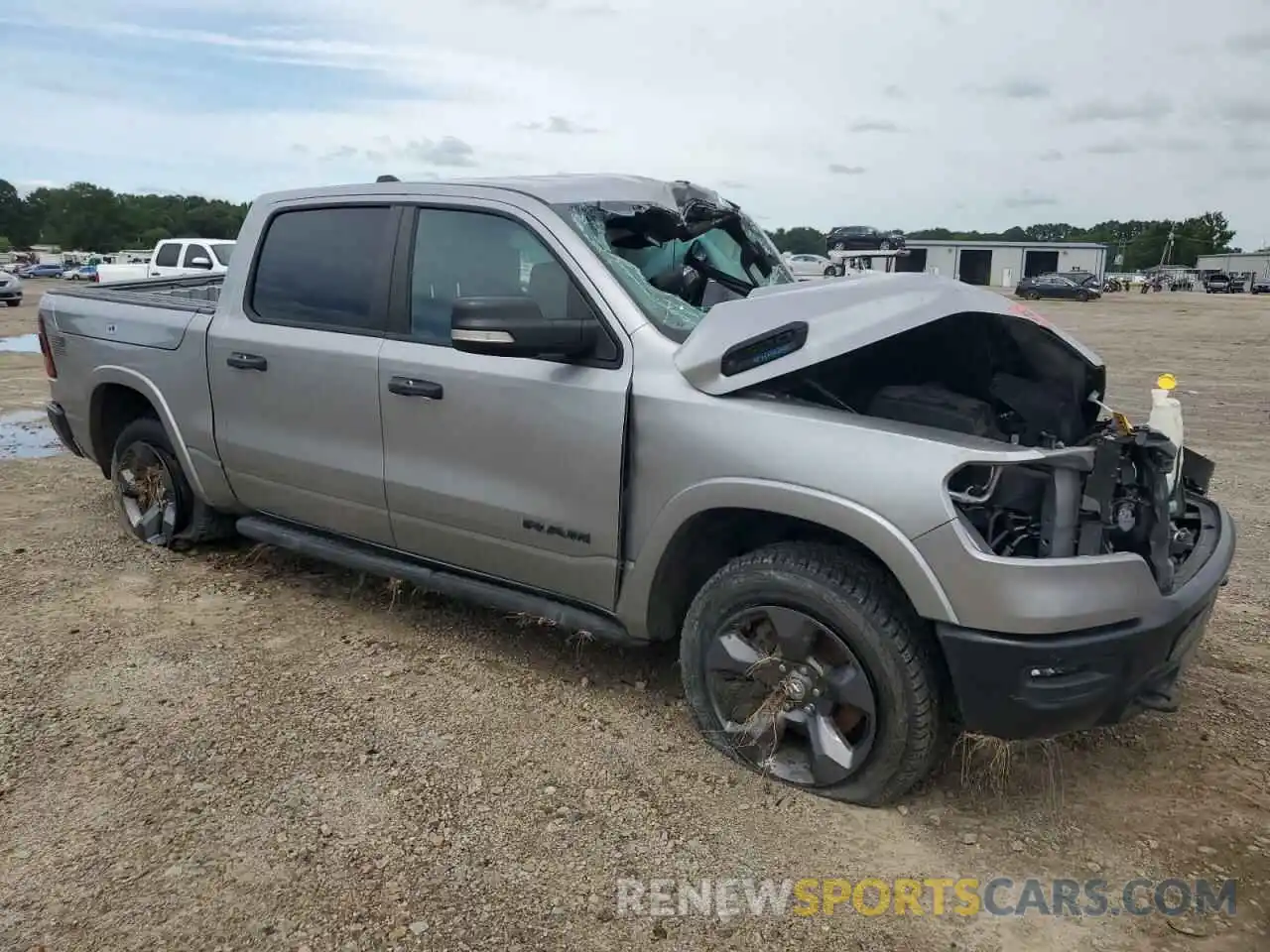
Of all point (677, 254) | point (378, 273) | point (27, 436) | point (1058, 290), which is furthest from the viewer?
point (1058, 290)

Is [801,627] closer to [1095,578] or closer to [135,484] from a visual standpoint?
[1095,578]

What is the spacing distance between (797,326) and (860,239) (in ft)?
119

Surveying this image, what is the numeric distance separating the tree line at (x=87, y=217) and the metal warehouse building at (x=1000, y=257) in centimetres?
7697

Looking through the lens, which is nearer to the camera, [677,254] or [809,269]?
[677,254]

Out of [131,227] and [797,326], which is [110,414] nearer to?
[797,326]

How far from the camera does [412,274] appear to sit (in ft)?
12.6

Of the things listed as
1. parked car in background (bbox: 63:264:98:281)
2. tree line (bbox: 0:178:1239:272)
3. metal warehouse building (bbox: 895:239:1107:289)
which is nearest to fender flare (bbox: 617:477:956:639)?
parked car in background (bbox: 63:264:98:281)

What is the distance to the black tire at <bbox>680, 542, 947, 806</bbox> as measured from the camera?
2801mm

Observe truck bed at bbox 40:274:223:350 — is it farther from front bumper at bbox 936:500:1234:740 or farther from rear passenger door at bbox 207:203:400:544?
front bumper at bbox 936:500:1234:740

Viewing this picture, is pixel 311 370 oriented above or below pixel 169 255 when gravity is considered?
below

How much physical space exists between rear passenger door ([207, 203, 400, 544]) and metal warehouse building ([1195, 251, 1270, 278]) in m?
88.0

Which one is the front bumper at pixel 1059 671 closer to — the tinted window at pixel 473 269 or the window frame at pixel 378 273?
the tinted window at pixel 473 269

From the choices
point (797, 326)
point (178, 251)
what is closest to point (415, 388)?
point (797, 326)

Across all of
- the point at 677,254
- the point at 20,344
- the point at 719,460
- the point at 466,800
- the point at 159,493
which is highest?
the point at 677,254
